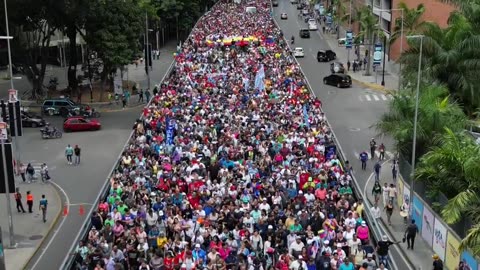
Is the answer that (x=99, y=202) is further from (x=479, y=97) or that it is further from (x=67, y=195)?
(x=479, y=97)

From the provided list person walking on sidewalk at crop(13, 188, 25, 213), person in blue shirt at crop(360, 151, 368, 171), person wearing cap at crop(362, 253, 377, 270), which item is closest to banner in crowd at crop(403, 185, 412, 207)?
person in blue shirt at crop(360, 151, 368, 171)

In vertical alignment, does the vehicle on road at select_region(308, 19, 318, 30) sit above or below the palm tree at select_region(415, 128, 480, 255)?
above

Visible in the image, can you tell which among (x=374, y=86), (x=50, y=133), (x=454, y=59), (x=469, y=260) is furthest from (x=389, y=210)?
(x=374, y=86)

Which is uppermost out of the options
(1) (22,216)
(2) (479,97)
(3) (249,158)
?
(2) (479,97)

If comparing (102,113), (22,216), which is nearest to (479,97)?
(22,216)

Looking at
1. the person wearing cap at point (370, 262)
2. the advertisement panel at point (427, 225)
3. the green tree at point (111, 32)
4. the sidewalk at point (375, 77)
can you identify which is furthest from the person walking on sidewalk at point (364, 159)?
the sidewalk at point (375, 77)

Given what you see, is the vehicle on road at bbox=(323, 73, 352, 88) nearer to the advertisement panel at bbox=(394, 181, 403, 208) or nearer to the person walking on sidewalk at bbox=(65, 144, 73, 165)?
the person walking on sidewalk at bbox=(65, 144, 73, 165)

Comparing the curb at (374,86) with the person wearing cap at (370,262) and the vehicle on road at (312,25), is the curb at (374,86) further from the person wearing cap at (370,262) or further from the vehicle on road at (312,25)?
the vehicle on road at (312,25)
